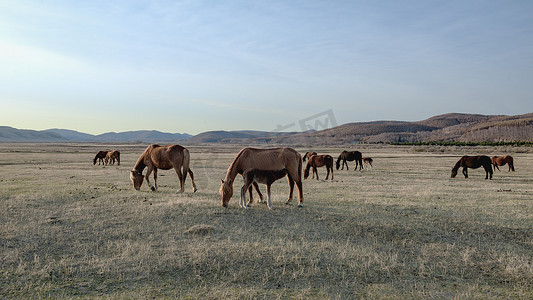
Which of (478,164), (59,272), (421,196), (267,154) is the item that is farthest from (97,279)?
(478,164)

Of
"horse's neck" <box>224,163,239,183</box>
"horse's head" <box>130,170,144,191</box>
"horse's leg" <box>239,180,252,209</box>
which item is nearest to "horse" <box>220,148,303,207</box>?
"horse's neck" <box>224,163,239,183</box>

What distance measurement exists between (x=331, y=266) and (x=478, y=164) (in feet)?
68.9

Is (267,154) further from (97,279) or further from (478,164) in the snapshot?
(478,164)

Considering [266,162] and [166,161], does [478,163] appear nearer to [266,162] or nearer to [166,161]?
[266,162]

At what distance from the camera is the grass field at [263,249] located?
583 cm

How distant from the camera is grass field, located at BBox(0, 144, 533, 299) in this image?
5.83 metres

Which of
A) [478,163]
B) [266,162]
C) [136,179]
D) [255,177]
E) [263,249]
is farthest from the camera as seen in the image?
[478,163]

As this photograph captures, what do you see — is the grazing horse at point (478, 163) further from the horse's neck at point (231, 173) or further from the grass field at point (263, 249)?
the horse's neck at point (231, 173)

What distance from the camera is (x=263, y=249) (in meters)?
7.58

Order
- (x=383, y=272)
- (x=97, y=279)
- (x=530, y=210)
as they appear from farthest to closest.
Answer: (x=530, y=210) → (x=383, y=272) → (x=97, y=279)

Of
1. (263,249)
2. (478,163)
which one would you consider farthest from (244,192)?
(478,163)

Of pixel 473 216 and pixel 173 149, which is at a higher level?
pixel 173 149

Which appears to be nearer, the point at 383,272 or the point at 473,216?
the point at 383,272

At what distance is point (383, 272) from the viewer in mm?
6535
